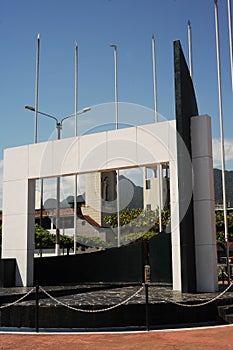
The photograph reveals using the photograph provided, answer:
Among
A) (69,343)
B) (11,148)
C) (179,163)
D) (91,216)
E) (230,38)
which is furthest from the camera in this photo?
(91,216)

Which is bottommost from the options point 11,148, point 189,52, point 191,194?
point 191,194

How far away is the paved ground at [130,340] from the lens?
26.3ft

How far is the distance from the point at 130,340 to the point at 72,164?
7.78 metres

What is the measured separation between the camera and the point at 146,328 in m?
9.57

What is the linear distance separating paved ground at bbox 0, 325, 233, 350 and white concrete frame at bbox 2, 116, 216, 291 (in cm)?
366

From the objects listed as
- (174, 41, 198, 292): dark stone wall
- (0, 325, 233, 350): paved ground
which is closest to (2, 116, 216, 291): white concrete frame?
(174, 41, 198, 292): dark stone wall

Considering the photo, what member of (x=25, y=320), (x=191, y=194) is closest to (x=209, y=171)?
(x=191, y=194)

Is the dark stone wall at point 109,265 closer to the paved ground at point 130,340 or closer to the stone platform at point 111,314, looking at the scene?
the stone platform at point 111,314

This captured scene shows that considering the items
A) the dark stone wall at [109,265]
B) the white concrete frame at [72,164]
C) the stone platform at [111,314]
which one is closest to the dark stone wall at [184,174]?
the white concrete frame at [72,164]

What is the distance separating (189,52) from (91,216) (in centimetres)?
2868

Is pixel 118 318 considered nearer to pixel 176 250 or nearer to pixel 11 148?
pixel 176 250

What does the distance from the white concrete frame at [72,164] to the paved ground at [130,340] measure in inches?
144

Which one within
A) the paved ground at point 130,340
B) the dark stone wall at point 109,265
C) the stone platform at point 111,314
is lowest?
the paved ground at point 130,340

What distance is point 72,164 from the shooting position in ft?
50.5
